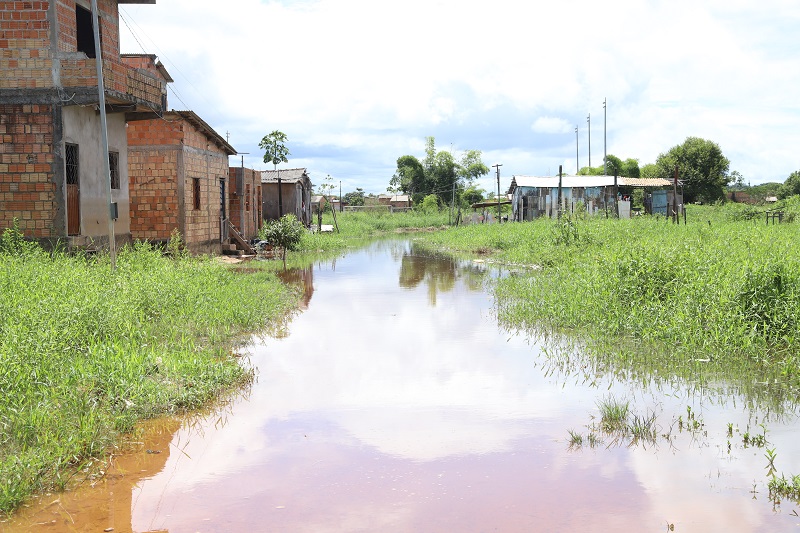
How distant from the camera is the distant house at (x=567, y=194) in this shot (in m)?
41.1

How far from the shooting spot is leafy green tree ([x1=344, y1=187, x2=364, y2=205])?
8910cm

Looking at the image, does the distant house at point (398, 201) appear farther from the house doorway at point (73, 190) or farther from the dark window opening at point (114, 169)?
the house doorway at point (73, 190)

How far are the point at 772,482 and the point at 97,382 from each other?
569 cm

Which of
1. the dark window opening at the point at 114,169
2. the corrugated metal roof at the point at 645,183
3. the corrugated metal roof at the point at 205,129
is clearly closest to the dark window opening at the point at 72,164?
the dark window opening at the point at 114,169

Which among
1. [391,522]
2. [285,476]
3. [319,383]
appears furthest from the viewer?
[319,383]

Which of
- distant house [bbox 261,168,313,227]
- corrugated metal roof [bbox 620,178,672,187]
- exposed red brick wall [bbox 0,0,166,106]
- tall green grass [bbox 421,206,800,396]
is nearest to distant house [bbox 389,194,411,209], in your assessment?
corrugated metal roof [bbox 620,178,672,187]

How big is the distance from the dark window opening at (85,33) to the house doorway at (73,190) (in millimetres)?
2941

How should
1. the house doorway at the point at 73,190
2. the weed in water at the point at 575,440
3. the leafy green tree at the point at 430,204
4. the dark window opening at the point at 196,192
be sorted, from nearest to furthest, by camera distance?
the weed in water at the point at 575,440 < the house doorway at the point at 73,190 < the dark window opening at the point at 196,192 < the leafy green tree at the point at 430,204

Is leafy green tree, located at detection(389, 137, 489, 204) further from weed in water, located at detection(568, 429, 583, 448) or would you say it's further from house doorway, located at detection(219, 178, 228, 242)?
weed in water, located at detection(568, 429, 583, 448)

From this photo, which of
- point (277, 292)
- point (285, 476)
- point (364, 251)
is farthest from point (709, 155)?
point (285, 476)

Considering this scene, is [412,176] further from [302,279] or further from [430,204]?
[302,279]

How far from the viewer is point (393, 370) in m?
8.79

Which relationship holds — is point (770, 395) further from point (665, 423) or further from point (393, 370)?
point (393, 370)

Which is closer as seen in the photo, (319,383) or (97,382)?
(97,382)
